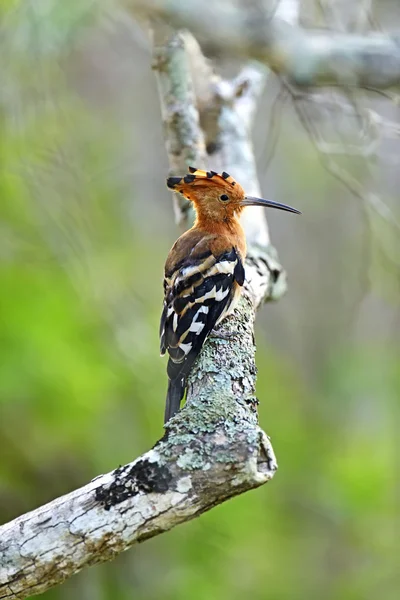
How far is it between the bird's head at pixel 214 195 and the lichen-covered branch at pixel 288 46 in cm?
140

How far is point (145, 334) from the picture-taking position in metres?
4.60

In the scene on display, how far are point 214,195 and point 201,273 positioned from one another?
0.41 meters

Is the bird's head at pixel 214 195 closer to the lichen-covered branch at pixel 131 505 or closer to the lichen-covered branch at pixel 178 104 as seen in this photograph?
the lichen-covered branch at pixel 178 104

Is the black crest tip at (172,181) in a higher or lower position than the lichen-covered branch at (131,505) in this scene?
higher

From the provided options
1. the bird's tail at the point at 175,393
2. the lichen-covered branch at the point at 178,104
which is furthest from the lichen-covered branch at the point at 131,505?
the lichen-covered branch at the point at 178,104

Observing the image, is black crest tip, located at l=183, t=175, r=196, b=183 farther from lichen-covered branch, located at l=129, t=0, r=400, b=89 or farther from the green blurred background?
lichen-covered branch, located at l=129, t=0, r=400, b=89

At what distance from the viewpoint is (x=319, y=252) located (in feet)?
28.2

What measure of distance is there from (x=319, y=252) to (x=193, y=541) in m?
4.55

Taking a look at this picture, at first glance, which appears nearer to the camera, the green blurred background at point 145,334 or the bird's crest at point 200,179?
the bird's crest at point 200,179

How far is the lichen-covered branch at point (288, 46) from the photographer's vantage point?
2039mm

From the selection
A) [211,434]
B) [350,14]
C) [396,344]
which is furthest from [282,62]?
[396,344]

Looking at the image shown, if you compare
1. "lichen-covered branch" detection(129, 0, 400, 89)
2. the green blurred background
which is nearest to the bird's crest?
the green blurred background

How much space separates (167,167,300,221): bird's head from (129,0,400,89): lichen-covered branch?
1398 millimetres

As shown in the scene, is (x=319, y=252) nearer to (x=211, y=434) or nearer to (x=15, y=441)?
(x=15, y=441)
